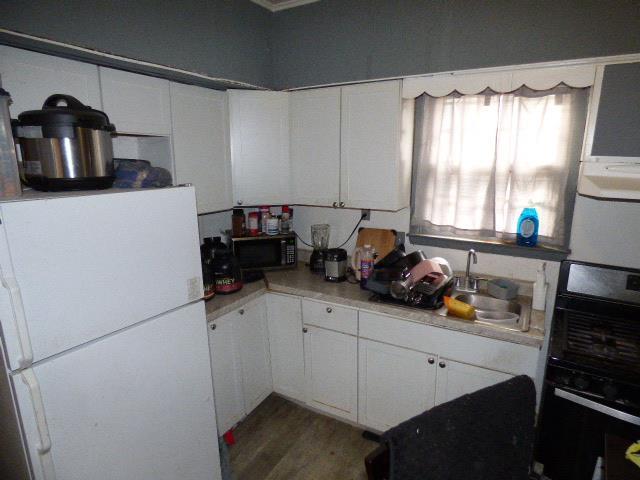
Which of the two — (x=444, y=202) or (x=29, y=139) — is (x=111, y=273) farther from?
(x=444, y=202)

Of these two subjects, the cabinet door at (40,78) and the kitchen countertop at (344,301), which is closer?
the cabinet door at (40,78)

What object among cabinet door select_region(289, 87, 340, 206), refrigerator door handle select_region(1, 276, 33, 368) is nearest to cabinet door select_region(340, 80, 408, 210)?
cabinet door select_region(289, 87, 340, 206)

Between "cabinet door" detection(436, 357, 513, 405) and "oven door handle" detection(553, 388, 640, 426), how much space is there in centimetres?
23

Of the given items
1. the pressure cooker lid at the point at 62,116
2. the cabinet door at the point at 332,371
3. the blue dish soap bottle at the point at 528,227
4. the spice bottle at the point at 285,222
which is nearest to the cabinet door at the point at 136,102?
the pressure cooker lid at the point at 62,116

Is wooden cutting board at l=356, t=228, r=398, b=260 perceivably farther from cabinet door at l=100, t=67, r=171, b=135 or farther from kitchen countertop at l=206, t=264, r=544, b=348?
cabinet door at l=100, t=67, r=171, b=135

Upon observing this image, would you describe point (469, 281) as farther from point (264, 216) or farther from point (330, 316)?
point (264, 216)

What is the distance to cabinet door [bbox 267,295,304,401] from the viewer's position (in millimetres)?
2363

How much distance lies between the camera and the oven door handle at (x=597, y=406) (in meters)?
1.45

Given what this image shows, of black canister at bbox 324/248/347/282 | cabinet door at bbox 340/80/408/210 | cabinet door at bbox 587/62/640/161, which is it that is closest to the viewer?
cabinet door at bbox 587/62/640/161

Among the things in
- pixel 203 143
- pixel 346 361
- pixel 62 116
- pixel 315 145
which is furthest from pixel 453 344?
pixel 62 116

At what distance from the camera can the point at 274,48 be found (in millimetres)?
2500

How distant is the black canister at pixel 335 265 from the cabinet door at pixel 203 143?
77cm

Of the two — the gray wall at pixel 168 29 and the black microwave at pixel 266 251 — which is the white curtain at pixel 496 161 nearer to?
the black microwave at pixel 266 251

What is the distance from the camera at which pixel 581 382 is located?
1.54 meters
